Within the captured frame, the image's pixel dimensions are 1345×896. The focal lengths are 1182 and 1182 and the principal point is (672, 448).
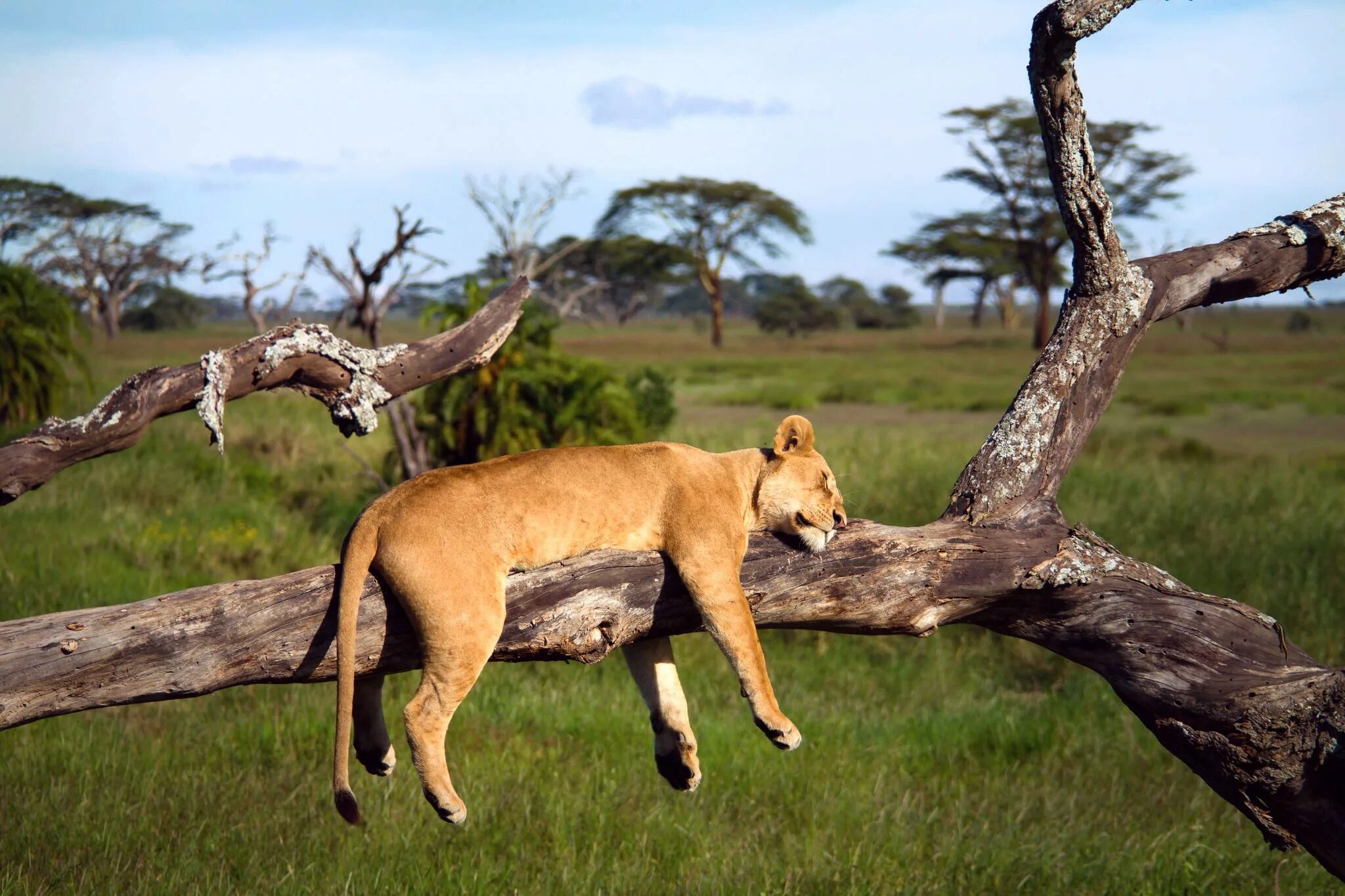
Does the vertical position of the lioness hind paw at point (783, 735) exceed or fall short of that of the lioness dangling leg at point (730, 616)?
it falls short

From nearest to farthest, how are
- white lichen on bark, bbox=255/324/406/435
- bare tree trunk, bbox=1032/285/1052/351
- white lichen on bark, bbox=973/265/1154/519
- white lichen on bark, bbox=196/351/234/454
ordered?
white lichen on bark, bbox=196/351/234/454, white lichen on bark, bbox=255/324/406/435, white lichen on bark, bbox=973/265/1154/519, bare tree trunk, bbox=1032/285/1052/351

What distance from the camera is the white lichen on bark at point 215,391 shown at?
365 cm

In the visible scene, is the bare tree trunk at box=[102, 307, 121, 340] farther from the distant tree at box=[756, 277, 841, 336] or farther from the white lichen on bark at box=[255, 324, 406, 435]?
the white lichen on bark at box=[255, 324, 406, 435]

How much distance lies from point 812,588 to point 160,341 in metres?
57.7

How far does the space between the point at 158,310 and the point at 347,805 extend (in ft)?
245

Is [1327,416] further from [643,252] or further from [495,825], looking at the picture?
[643,252]

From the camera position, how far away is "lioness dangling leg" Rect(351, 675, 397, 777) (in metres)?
4.04

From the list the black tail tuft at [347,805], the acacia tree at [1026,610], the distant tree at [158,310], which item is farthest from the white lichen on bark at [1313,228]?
the distant tree at [158,310]

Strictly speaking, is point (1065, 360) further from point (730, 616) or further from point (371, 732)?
point (371, 732)

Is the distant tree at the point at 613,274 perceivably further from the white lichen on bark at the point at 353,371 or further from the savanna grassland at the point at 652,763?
the white lichen on bark at the point at 353,371

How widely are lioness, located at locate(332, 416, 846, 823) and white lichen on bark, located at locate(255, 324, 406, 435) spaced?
1.34 ft

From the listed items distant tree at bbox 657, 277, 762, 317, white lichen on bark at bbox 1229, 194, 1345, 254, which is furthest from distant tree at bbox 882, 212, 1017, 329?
white lichen on bark at bbox 1229, 194, 1345, 254

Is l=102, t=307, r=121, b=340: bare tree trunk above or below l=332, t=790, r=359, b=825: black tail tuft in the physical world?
below

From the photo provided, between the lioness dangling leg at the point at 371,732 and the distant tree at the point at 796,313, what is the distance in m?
64.5
